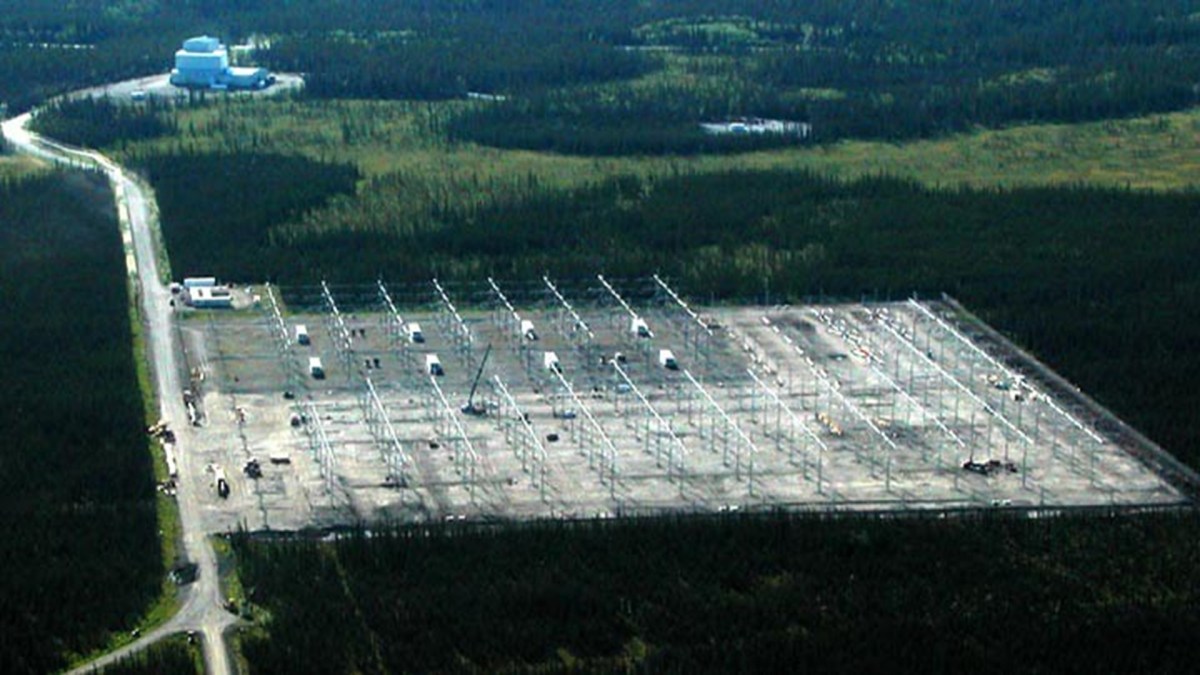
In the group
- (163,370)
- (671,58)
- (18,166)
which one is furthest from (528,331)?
(671,58)

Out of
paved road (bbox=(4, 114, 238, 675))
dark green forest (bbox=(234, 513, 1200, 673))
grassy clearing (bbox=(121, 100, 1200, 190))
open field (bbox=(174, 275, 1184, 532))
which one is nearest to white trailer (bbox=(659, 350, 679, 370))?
open field (bbox=(174, 275, 1184, 532))

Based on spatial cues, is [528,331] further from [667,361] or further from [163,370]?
[163,370]

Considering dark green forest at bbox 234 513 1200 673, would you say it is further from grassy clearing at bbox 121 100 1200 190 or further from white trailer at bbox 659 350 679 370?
grassy clearing at bbox 121 100 1200 190

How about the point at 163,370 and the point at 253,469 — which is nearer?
the point at 253,469

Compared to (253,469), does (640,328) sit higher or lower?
lower

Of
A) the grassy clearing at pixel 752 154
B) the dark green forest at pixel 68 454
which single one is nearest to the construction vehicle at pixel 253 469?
the dark green forest at pixel 68 454

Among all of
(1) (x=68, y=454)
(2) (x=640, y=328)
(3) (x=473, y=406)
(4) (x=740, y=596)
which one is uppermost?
(1) (x=68, y=454)
